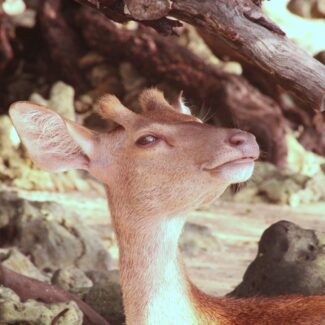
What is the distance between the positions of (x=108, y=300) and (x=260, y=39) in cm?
223

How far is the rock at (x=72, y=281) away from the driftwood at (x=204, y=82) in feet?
23.9

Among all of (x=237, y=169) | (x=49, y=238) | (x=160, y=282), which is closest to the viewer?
(x=237, y=169)

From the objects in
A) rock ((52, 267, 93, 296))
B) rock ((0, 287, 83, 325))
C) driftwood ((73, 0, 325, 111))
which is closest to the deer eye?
driftwood ((73, 0, 325, 111))

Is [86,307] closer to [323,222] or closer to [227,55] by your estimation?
[323,222]

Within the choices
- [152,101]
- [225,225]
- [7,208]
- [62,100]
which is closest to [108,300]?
[152,101]

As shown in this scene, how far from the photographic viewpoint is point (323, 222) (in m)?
11.4

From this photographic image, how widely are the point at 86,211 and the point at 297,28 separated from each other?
530 cm

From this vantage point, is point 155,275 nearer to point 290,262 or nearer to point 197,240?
point 290,262

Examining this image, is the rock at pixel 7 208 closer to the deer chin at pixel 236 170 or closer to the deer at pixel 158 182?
the deer at pixel 158 182

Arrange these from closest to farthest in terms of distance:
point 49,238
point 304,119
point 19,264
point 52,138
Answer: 1. point 52,138
2. point 19,264
3. point 49,238
4. point 304,119

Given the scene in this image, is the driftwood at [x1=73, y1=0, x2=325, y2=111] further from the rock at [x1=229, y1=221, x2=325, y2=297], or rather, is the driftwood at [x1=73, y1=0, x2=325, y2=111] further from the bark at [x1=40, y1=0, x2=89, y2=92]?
the bark at [x1=40, y1=0, x2=89, y2=92]

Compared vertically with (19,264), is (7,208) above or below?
below

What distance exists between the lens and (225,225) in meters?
11.1

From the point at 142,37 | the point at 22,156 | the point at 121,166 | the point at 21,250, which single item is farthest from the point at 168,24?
the point at 142,37
